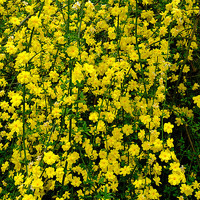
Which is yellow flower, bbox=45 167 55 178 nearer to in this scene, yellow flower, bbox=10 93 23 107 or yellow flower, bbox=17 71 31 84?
yellow flower, bbox=10 93 23 107

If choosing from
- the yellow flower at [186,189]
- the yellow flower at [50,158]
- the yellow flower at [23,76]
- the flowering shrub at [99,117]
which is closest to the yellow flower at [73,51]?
the flowering shrub at [99,117]

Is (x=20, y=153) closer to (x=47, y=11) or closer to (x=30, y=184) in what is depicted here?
(x=30, y=184)

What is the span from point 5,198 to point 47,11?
185 centimetres

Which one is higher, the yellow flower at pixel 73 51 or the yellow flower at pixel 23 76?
the yellow flower at pixel 73 51

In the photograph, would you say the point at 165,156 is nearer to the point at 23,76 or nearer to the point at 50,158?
the point at 50,158

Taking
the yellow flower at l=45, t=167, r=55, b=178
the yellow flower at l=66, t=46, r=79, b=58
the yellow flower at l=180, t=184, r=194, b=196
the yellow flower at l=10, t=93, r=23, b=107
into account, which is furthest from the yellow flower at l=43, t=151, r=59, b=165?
the yellow flower at l=180, t=184, r=194, b=196

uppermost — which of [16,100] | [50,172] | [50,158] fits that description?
[16,100]

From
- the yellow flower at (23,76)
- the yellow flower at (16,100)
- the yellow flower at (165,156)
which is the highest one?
the yellow flower at (23,76)

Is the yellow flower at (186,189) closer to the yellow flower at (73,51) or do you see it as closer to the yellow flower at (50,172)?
the yellow flower at (50,172)

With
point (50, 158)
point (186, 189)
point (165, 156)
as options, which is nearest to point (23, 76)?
point (50, 158)

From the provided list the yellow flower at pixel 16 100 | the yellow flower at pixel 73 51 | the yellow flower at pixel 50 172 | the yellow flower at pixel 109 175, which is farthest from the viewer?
the yellow flower at pixel 109 175

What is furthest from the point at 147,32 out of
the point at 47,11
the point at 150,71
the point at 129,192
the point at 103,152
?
the point at 129,192

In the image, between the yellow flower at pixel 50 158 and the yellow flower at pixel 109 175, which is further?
the yellow flower at pixel 109 175

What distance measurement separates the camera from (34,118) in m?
2.55
